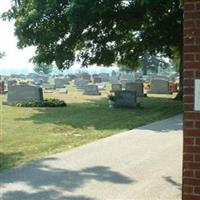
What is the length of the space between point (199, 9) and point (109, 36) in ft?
69.3

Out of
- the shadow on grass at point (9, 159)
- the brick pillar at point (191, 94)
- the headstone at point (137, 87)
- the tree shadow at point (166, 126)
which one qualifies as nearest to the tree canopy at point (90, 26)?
the headstone at point (137, 87)

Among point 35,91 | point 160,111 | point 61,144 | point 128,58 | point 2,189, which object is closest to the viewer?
point 2,189

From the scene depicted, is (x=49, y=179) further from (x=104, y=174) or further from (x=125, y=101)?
(x=125, y=101)

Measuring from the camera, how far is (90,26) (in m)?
24.3

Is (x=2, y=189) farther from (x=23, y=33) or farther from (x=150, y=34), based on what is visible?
(x=150, y=34)

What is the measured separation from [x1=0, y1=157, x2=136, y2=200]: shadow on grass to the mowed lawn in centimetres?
85

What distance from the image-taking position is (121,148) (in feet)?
38.5

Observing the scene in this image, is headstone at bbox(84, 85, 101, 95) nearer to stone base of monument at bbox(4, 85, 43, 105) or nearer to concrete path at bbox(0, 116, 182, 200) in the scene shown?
stone base of monument at bbox(4, 85, 43, 105)

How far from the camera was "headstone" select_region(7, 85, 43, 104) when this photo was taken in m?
25.8

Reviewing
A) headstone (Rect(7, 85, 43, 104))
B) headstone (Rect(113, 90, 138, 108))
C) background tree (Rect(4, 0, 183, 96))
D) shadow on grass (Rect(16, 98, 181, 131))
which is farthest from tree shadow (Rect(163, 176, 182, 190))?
headstone (Rect(7, 85, 43, 104))

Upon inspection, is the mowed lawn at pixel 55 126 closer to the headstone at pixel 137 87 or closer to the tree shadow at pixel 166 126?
the tree shadow at pixel 166 126

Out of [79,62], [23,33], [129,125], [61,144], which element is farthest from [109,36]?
[61,144]

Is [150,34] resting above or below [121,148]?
above

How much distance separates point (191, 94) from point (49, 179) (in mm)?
3782
